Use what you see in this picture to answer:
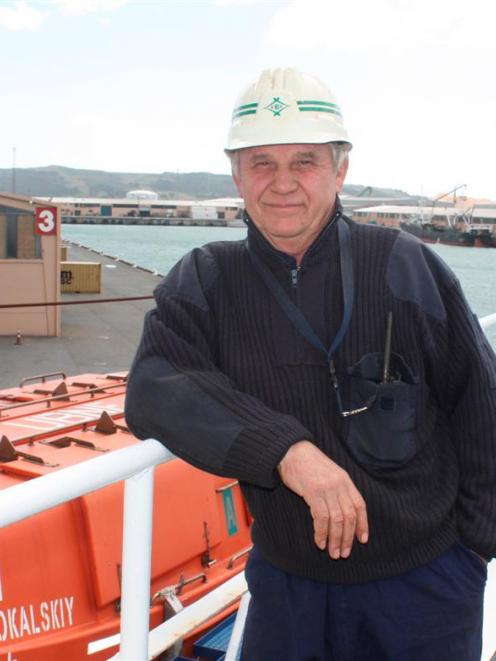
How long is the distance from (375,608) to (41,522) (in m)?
2.60

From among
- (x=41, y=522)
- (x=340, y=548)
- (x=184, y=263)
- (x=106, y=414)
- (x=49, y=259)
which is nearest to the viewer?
(x=340, y=548)

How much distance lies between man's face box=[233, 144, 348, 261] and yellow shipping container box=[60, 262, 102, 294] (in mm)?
26471

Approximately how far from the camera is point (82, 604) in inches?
171

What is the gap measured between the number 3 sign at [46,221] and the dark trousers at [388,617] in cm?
1669

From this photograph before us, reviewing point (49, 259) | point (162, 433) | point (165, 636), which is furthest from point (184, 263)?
point (49, 259)

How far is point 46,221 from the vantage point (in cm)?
1791

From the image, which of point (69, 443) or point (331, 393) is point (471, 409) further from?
point (69, 443)

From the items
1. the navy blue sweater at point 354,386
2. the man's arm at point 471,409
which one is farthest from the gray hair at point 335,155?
the man's arm at point 471,409

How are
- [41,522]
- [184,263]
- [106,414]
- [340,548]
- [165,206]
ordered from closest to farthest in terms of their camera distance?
[340,548] < [184,263] < [41,522] < [106,414] < [165,206]

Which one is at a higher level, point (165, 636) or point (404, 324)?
point (404, 324)

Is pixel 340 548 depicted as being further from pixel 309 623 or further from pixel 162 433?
pixel 162 433

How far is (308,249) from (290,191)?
→ 188mm

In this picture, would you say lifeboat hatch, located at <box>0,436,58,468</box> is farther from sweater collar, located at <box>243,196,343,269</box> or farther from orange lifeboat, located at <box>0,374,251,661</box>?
sweater collar, located at <box>243,196,343,269</box>

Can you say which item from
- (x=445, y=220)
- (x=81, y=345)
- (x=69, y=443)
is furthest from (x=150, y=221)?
(x=69, y=443)
